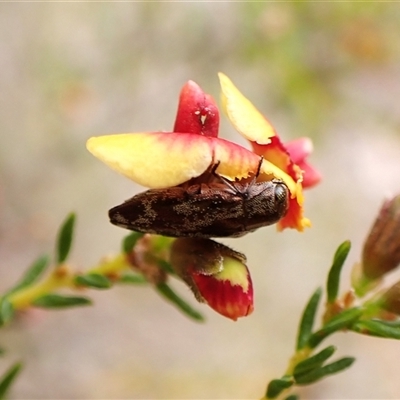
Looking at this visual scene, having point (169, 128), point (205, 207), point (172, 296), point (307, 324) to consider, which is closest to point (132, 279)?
point (172, 296)

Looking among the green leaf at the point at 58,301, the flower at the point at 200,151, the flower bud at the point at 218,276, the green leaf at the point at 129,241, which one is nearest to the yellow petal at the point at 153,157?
the flower at the point at 200,151

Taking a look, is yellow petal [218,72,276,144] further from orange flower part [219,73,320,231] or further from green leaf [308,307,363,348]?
green leaf [308,307,363,348]

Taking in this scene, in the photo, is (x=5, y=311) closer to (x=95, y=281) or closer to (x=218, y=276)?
(x=95, y=281)

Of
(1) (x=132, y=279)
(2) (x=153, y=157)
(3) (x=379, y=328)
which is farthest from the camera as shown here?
(1) (x=132, y=279)

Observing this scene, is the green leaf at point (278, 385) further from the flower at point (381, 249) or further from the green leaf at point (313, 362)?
the flower at point (381, 249)

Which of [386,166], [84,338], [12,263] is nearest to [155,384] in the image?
[84,338]

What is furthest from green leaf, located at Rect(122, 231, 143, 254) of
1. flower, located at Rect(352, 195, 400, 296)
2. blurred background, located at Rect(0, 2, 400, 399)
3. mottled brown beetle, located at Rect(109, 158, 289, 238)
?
blurred background, located at Rect(0, 2, 400, 399)

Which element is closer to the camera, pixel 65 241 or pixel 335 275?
pixel 335 275
